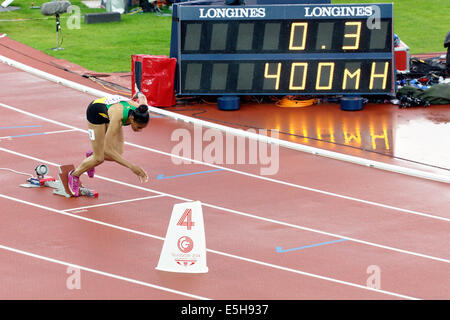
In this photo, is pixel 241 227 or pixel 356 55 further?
pixel 356 55

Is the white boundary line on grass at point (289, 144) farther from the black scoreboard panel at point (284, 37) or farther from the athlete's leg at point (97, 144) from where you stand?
the athlete's leg at point (97, 144)

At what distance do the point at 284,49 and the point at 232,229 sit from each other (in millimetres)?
7956

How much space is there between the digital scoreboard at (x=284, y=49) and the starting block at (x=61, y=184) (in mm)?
6138

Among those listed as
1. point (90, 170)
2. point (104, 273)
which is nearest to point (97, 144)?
point (90, 170)

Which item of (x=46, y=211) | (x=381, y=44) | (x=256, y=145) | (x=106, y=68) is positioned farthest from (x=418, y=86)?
(x=46, y=211)

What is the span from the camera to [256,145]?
16406 mm

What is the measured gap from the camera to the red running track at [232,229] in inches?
391

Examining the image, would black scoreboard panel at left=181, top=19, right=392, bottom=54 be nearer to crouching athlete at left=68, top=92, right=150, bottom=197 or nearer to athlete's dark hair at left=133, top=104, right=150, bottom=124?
crouching athlete at left=68, top=92, right=150, bottom=197

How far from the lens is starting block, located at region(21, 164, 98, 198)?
1297 centimetres

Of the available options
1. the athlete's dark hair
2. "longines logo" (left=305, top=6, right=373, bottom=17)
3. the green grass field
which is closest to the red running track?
the athlete's dark hair

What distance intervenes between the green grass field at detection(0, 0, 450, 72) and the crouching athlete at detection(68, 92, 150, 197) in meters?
10.7

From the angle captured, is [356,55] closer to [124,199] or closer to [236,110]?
[236,110]

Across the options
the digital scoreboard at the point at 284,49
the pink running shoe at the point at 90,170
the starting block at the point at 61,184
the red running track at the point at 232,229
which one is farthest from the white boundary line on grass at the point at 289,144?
the starting block at the point at 61,184

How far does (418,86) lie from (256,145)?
6452 mm
